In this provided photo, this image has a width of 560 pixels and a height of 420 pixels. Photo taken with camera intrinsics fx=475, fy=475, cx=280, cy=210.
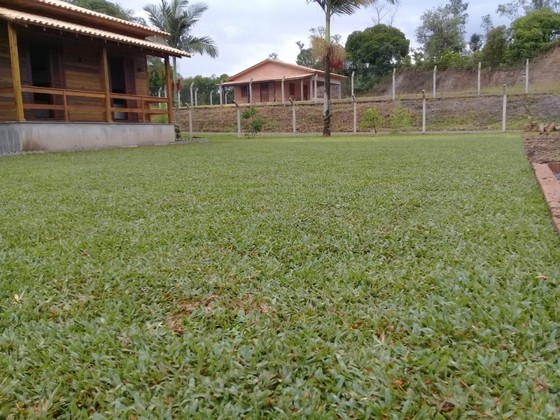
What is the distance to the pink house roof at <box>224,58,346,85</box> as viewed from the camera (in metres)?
32.2

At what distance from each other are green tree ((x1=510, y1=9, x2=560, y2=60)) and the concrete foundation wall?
73.1ft

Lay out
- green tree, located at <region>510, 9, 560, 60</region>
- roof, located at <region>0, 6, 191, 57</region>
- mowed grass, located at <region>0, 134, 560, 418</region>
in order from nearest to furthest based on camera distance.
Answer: mowed grass, located at <region>0, 134, 560, 418</region> → roof, located at <region>0, 6, 191, 57</region> → green tree, located at <region>510, 9, 560, 60</region>

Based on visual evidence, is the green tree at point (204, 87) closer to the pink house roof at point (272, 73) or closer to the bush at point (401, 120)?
the pink house roof at point (272, 73)

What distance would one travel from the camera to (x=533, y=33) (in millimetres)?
26891

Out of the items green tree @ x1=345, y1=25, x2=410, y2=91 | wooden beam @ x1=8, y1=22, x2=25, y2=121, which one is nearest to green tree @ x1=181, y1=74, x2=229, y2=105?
green tree @ x1=345, y1=25, x2=410, y2=91

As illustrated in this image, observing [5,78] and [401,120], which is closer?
A: [5,78]

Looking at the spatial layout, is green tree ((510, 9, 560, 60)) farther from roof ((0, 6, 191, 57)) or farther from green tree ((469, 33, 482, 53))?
roof ((0, 6, 191, 57))

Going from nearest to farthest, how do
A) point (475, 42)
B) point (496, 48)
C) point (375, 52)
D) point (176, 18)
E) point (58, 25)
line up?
point (58, 25)
point (176, 18)
point (496, 48)
point (375, 52)
point (475, 42)

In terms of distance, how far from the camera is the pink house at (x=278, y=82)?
107 feet

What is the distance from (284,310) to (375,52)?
35.3 meters

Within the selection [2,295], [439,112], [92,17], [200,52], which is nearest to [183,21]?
[200,52]

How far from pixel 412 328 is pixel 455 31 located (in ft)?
131

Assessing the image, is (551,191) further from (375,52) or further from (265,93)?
(375,52)

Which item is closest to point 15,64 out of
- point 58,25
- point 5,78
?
point 58,25
